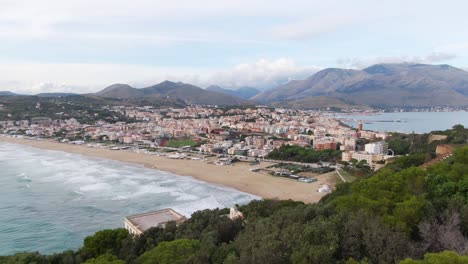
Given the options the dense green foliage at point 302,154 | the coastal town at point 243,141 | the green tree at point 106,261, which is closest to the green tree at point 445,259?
the green tree at point 106,261

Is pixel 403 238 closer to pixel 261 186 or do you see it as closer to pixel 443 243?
pixel 443 243

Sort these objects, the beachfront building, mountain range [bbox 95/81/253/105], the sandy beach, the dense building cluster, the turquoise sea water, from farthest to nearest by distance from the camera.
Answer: mountain range [bbox 95/81/253/105], the turquoise sea water, the dense building cluster, the beachfront building, the sandy beach

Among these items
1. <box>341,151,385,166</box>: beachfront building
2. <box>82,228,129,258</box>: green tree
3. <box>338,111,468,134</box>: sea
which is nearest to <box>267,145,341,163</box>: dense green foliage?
<box>341,151,385,166</box>: beachfront building

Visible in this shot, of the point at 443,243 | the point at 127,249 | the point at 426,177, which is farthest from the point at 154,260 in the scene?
the point at 426,177

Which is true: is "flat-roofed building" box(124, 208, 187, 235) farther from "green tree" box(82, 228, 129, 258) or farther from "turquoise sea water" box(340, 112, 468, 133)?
"turquoise sea water" box(340, 112, 468, 133)

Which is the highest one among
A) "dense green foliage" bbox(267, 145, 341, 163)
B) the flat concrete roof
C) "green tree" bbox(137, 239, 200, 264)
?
"green tree" bbox(137, 239, 200, 264)

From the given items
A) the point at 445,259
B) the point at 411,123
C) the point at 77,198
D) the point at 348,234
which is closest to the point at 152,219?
the point at 77,198
